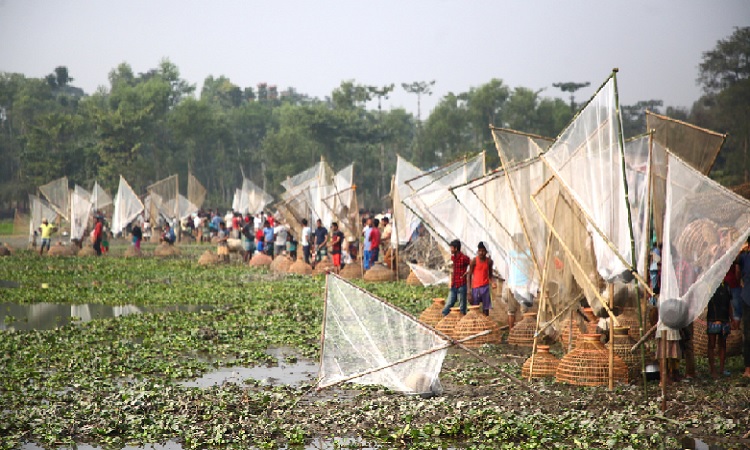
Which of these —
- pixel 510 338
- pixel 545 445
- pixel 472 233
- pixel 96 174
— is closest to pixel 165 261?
pixel 472 233

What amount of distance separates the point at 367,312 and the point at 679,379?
389cm

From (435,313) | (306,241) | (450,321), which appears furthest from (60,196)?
(450,321)

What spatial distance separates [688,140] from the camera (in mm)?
14492

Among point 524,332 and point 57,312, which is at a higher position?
point 524,332

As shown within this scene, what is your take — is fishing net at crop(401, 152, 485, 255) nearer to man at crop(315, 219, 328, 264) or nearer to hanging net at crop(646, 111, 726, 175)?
hanging net at crop(646, 111, 726, 175)

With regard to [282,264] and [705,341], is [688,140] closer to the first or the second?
[705,341]

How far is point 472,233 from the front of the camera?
1705 cm

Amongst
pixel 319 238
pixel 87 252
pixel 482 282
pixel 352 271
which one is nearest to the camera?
pixel 482 282

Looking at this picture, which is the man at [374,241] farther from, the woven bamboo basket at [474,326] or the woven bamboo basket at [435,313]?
the woven bamboo basket at [474,326]

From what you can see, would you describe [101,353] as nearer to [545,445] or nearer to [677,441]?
[545,445]

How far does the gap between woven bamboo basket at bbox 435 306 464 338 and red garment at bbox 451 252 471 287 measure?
77 centimetres

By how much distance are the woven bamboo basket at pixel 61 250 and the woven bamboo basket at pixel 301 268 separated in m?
11.5

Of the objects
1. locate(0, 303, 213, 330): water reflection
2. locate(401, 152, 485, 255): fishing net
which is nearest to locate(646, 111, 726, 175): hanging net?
locate(401, 152, 485, 255): fishing net

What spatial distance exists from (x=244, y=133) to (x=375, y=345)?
75.3 m
